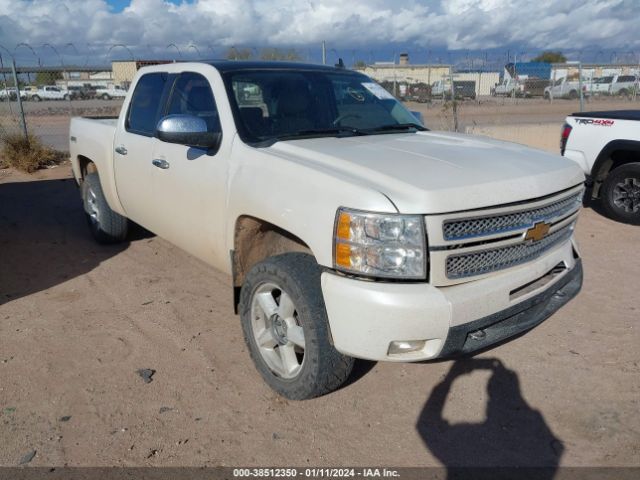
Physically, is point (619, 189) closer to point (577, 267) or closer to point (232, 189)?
point (577, 267)

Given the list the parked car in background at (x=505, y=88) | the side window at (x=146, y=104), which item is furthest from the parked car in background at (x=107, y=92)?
the side window at (x=146, y=104)

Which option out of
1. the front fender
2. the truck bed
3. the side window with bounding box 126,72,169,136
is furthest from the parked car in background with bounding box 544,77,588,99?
the front fender

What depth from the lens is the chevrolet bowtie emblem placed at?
298 centimetres

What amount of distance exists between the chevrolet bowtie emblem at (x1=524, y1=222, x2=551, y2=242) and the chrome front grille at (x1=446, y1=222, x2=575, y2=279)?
3cm

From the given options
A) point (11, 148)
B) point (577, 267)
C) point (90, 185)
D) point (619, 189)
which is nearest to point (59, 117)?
point (11, 148)

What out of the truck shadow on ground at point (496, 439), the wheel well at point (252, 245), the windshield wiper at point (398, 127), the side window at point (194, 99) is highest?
the side window at point (194, 99)

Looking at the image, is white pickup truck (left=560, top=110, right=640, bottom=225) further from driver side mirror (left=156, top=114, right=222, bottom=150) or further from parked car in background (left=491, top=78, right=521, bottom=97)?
parked car in background (left=491, top=78, right=521, bottom=97)

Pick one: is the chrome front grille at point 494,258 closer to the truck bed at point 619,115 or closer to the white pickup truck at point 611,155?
the white pickup truck at point 611,155

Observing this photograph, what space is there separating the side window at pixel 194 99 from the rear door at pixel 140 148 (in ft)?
0.52

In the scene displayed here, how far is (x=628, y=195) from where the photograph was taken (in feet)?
22.8

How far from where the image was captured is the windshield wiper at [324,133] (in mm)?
3695

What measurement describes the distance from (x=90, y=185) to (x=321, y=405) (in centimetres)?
409

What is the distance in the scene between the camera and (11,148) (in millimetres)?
11320

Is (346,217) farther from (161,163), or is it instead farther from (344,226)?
(161,163)
